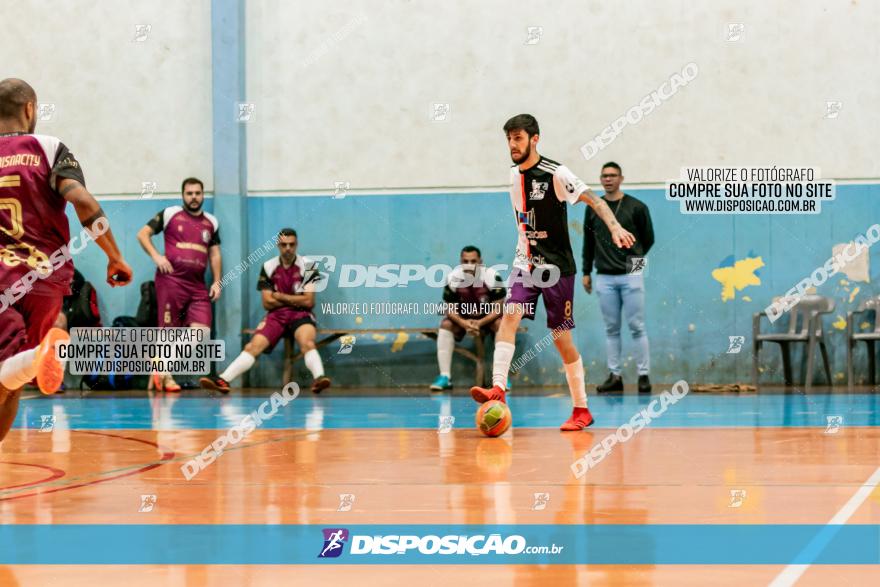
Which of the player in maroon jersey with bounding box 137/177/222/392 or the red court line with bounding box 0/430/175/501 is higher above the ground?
the player in maroon jersey with bounding box 137/177/222/392

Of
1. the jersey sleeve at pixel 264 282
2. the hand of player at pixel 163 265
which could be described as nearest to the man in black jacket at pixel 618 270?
the jersey sleeve at pixel 264 282

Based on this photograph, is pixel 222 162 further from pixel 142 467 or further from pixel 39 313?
pixel 39 313

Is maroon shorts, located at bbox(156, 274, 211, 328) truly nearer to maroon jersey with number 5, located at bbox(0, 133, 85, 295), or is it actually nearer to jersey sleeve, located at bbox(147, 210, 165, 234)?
jersey sleeve, located at bbox(147, 210, 165, 234)

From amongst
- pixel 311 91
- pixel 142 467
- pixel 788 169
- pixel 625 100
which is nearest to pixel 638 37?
pixel 625 100

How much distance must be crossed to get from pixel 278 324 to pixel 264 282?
611mm

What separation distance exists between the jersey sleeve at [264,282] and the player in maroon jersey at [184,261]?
0.69 m

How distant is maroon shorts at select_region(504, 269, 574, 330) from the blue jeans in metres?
5.35

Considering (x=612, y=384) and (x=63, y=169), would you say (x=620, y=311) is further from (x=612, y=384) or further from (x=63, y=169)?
(x=63, y=169)

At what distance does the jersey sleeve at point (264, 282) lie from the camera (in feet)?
47.6

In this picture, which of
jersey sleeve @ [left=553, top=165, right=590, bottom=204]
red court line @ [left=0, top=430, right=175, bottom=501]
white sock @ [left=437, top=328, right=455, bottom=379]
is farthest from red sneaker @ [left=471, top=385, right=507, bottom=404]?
white sock @ [left=437, top=328, right=455, bottom=379]

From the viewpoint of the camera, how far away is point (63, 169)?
5.21 m

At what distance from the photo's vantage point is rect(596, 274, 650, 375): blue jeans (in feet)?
44.3

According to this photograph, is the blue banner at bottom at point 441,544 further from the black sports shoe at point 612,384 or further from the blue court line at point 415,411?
the black sports shoe at point 612,384

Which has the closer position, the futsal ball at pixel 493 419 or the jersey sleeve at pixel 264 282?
the futsal ball at pixel 493 419
